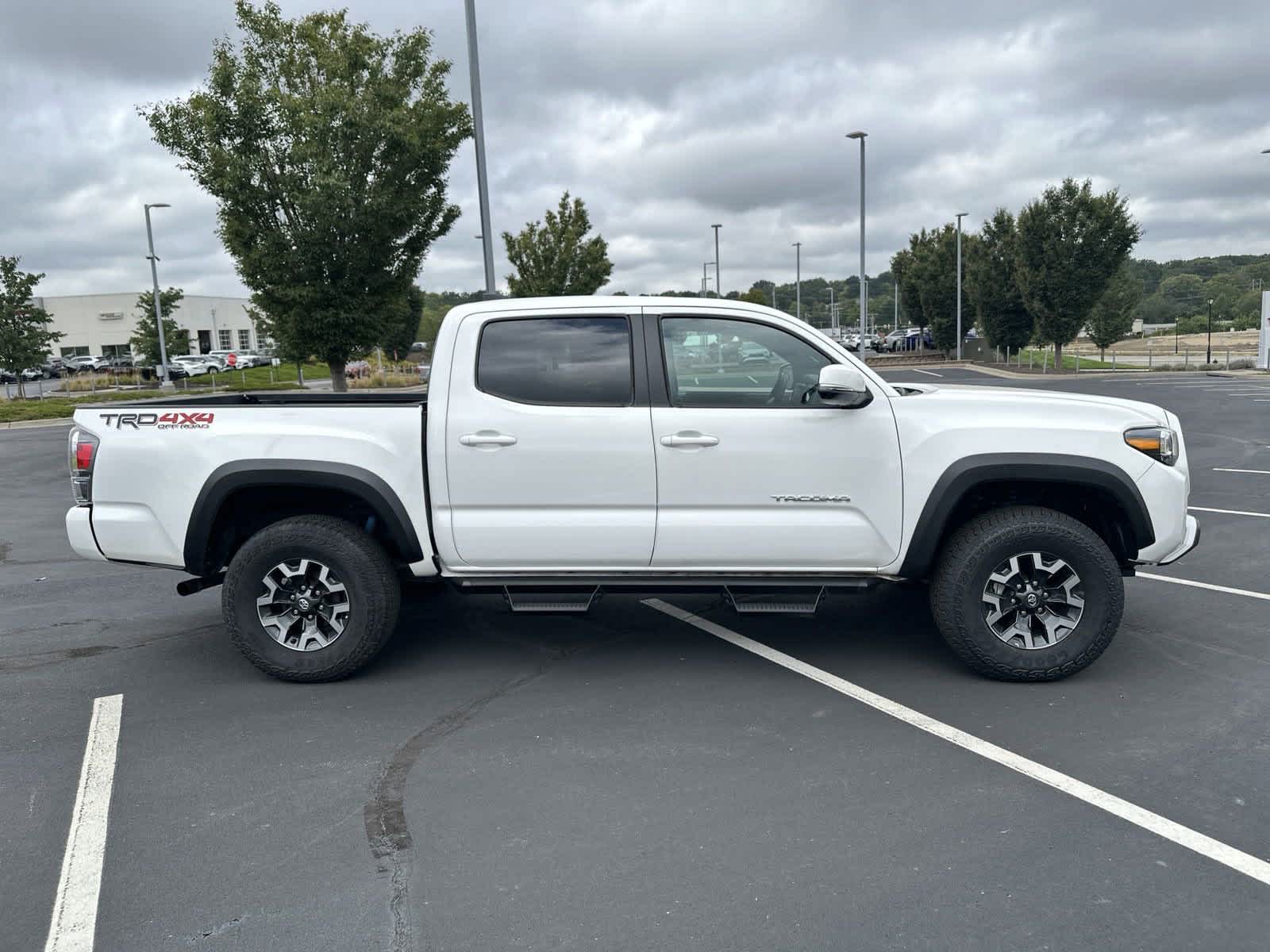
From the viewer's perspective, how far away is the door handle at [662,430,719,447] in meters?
4.83

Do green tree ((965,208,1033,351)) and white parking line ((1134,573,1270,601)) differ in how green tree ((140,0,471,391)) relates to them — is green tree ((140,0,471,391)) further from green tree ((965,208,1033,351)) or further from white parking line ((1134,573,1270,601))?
green tree ((965,208,1033,351))

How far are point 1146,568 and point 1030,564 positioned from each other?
301cm

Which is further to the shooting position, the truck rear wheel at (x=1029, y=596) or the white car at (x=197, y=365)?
the white car at (x=197, y=365)

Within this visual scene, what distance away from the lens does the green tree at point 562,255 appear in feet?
115

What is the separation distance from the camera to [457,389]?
4977 millimetres

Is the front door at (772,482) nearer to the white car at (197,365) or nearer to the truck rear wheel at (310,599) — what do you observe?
the truck rear wheel at (310,599)

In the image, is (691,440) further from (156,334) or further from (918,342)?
(918,342)

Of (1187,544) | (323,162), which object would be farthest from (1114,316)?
(1187,544)

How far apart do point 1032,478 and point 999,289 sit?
129 ft

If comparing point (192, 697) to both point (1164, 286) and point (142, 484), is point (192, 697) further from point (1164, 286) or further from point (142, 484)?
point (1164, 286)

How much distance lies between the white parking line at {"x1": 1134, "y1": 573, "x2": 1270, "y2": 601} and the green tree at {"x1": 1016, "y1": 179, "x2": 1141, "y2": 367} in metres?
32.1

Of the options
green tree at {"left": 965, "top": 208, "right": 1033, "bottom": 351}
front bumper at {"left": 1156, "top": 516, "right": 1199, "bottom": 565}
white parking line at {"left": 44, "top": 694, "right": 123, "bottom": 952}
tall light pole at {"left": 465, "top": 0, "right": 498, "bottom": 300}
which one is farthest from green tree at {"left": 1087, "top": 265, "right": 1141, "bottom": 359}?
white parking line at {"left": 44, "top": 694, "right": 123, "bottom": 952}

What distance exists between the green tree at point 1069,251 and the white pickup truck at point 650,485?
112 feet

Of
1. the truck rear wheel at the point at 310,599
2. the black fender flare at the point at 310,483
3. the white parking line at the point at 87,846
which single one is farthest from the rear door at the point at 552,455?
the white parking line at the point at 87,846
